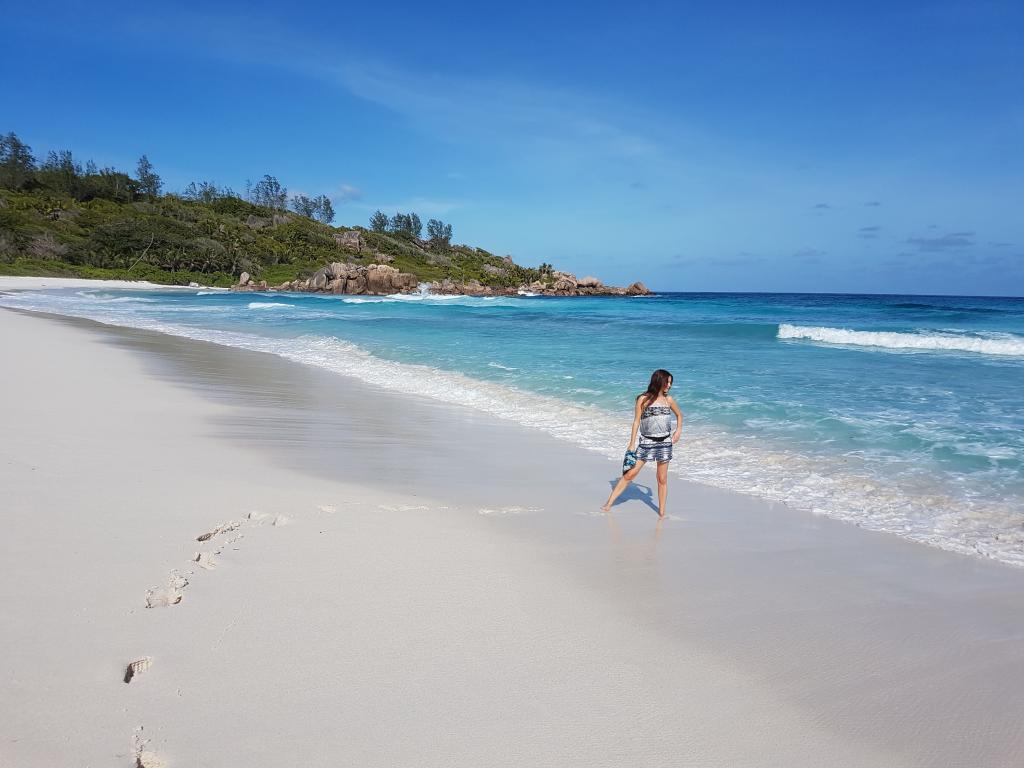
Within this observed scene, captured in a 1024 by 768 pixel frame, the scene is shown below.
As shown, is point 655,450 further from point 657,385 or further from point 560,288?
point 560,288

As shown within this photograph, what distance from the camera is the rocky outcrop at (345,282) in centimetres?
8275

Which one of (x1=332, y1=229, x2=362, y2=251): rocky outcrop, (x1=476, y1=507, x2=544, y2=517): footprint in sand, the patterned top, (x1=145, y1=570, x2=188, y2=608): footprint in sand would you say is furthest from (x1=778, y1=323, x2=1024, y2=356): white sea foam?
(x1=332, y1=229, x2=362, y2=251): rocky outcrop

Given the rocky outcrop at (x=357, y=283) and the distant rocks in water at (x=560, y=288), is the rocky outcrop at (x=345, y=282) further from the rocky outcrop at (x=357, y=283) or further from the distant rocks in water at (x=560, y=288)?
the distant rocks in water at (x=560, y=288)

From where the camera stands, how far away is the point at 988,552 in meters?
5.23

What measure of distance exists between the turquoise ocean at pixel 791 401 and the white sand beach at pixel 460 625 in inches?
47.9

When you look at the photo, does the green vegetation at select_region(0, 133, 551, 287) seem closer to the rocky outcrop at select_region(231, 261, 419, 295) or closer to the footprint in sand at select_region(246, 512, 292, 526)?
the rocky outcrop at select_region(231, 261, 419, 295)

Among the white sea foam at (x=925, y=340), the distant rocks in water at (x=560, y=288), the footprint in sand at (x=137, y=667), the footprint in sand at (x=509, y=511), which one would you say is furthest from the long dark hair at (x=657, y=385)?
the distant rocks in water at (x=560, y=288)

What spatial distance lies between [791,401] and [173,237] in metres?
98.1

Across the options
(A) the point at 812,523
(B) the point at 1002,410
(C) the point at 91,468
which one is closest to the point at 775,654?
(A) the point at 812,523

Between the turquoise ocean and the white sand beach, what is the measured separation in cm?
122

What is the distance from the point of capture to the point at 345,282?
82812 millimetres

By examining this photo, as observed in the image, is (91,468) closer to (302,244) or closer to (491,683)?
(491,683)

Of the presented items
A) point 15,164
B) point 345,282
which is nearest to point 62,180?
point 15,164

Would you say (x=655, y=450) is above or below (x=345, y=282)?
below
